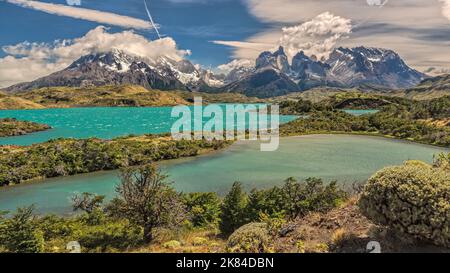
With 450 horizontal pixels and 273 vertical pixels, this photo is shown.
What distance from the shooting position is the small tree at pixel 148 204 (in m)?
23.5

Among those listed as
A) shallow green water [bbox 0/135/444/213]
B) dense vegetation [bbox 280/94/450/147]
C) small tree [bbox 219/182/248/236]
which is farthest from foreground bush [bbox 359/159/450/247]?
dense vegetation [bbox 280/94/450/147]

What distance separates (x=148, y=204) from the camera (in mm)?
24000

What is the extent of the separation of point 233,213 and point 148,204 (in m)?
8.97

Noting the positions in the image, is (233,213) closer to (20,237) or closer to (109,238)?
(109,238)

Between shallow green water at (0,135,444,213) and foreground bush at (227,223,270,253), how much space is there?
36.8 metres

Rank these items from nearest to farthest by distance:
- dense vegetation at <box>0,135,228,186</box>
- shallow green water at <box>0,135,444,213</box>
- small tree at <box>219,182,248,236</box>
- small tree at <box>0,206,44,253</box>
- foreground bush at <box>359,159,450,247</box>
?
foreground bush at <box>359,159,450,247</box>, small tree at <box>0,206,44,253</box>, small tree at <box>219,182,248,236</box>, shallow green water at <box>0,135,444,213</box>, dense vegetation at <box>0,135,228,186</box>

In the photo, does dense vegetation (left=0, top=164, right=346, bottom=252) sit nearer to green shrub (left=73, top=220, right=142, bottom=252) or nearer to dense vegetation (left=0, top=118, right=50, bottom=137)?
green shrub (left=73, top=220, right=142, bottom=252)

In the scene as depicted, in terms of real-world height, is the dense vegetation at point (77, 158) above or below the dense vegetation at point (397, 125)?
below

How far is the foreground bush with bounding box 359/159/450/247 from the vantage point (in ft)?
34.4

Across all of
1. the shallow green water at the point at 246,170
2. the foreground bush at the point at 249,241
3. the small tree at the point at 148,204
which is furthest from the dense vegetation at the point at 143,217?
the shallow green water at the point at 246,170

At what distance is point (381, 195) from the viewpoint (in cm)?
1184

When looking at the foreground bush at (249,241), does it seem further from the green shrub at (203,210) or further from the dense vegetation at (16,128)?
the dense vegetation at (16,128)

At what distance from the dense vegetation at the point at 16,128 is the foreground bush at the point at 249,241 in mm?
158228

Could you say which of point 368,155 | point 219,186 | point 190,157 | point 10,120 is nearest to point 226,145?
point 190,157
